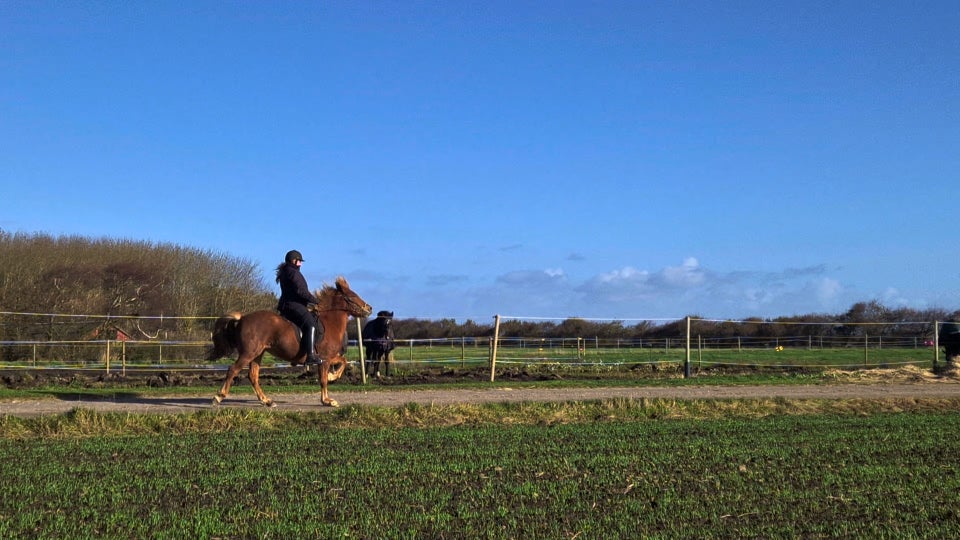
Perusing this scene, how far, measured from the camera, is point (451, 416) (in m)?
12.2

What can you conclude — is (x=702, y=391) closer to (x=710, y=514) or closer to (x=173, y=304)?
(x=710, y=514)

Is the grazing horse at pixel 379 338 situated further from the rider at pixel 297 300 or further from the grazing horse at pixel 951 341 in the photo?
the grazing horse at pixel 951 341

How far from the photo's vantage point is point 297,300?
573 inches

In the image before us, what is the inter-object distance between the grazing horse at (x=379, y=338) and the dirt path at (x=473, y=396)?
205 inches

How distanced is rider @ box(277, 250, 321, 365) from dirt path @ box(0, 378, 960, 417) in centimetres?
102

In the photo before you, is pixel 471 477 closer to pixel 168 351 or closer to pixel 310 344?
pixel 310 344

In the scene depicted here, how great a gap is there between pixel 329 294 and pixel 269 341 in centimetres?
151

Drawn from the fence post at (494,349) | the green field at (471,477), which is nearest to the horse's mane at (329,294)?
the green field at (471,477)

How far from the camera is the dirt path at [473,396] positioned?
45.4 feet

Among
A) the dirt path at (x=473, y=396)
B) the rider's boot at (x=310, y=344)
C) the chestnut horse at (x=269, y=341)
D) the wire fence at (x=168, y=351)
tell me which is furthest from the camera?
the wire fence at (x=168, y=351)

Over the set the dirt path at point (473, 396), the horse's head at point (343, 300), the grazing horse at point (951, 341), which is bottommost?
the dirt path at point (473, 396)

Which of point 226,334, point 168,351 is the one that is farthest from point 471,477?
point 168,351

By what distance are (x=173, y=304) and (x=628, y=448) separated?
1494 inches

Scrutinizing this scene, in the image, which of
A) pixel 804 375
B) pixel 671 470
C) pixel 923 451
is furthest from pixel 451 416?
pixel 804 375
